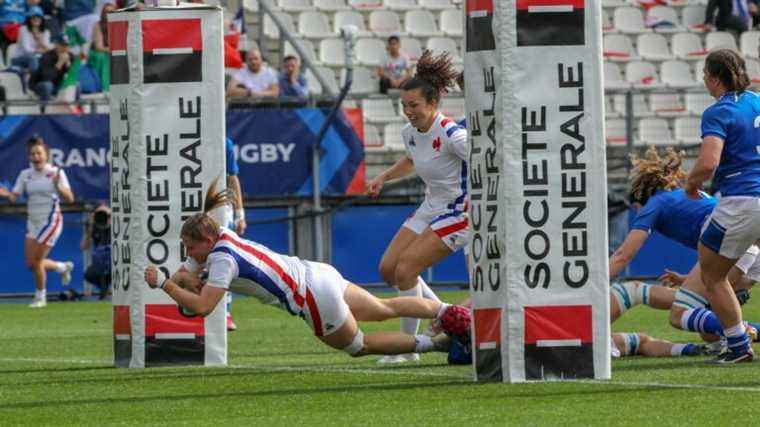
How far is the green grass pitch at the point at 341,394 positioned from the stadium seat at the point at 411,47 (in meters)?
14.2

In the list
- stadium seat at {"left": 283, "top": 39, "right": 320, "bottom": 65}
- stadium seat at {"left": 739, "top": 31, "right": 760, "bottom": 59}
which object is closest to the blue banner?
stadium seat at {"left": 283, "top": 39, "right": 320, "bottom": 65}

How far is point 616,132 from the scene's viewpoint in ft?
86.5

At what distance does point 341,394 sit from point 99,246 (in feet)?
47.0

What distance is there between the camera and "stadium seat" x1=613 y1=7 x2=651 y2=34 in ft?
99.1

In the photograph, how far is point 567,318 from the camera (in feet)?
33.6

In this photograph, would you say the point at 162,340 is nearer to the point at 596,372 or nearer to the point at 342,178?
the point at 596,372

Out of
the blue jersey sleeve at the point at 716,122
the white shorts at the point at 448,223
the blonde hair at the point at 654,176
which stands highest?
the blue jersey sleeve at the point at 716,122

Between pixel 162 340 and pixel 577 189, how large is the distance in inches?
152

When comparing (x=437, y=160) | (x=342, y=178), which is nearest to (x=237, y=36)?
(x=342, y=178)

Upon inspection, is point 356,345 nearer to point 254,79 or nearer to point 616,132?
point 254,79

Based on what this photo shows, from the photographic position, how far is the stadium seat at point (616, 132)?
26.2 metres

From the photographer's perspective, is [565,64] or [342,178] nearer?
[565,64]

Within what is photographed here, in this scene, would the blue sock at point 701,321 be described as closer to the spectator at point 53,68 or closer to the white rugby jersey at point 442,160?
the white rugby jersey at point 442,160

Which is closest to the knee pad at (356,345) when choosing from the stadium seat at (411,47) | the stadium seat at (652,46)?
the stadium seat at (411,47)
